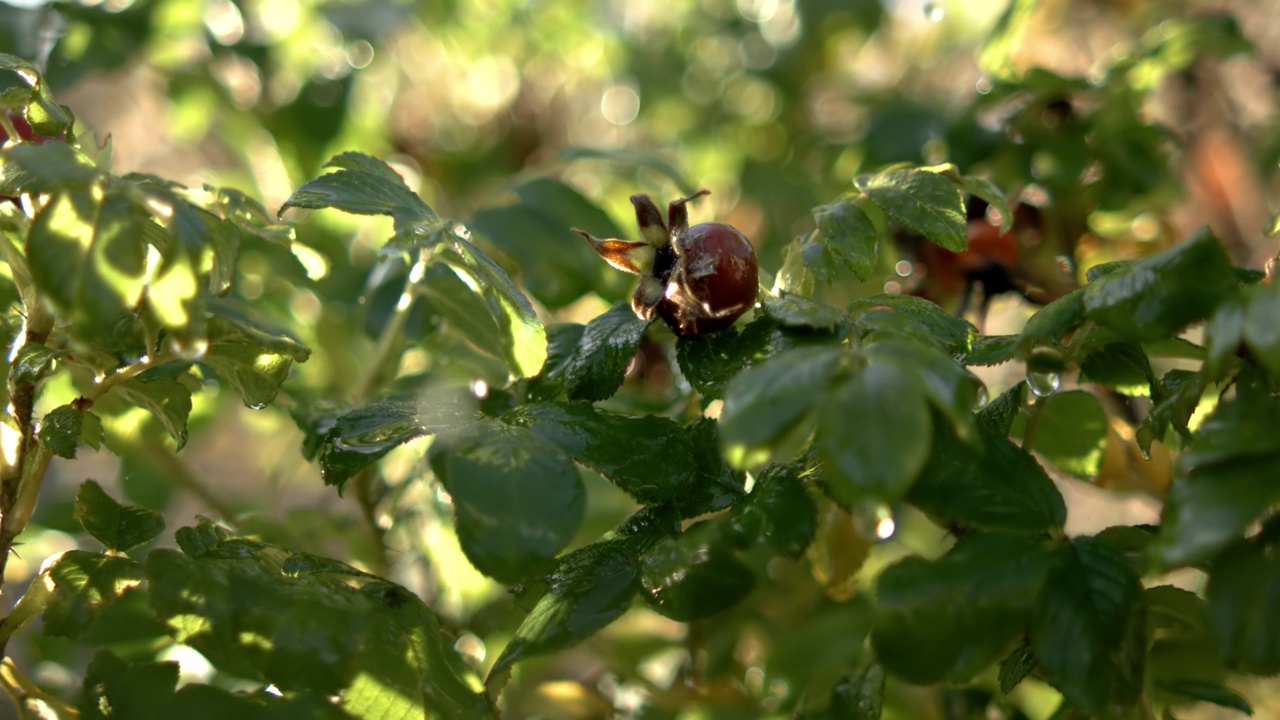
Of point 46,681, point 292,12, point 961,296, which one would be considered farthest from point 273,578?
point 292,12

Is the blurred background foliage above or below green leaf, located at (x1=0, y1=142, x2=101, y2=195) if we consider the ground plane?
below

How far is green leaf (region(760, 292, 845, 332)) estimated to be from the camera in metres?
0.48

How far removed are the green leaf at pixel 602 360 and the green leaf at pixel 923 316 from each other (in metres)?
0.12

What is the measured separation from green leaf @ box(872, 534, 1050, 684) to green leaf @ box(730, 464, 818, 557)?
41 mm

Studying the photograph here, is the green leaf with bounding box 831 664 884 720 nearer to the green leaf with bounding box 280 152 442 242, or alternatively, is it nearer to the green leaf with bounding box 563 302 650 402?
the green leaf with bounding box 563 302 650 402

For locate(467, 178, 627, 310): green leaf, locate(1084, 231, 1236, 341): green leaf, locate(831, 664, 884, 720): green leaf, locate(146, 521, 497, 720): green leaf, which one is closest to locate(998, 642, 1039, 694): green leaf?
locate(831, 664, 884, 720): green leaf

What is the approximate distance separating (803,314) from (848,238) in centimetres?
11

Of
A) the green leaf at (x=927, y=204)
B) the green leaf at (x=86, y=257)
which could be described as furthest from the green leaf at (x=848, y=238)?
the green leaf at (x=86, y=257)

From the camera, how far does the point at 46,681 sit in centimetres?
84

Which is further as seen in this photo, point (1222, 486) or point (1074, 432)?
point (1074, 432)

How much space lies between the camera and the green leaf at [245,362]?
546 mm

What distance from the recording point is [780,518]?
1.48 ft

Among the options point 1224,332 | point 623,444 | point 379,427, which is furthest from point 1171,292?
point 379,427

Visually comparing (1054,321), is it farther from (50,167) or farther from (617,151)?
(617,151)
